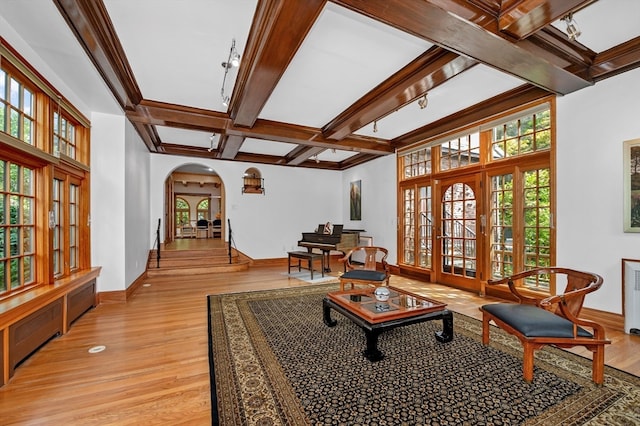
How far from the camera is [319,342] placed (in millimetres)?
2857

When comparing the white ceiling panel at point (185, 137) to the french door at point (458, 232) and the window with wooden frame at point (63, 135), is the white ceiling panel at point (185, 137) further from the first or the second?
the french door at point (458, 232)

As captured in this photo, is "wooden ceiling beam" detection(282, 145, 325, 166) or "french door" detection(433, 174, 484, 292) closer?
"french door" detection(433, 174, 484, 292)

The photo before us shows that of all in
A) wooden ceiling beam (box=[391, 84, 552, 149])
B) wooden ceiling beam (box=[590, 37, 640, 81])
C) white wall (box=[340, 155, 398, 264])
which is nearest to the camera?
wooden ceiling beam (box=[590, 37, 640, 81])

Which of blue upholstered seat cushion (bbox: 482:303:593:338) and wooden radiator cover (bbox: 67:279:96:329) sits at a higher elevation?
blue upholstered seat cushion (bbox: 482:303:593:338)

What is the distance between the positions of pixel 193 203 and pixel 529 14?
47.5 feet

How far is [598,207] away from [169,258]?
7.95 metres

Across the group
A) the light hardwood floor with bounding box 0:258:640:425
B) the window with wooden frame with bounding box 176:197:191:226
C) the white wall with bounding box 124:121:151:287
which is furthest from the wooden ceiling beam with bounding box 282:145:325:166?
the window with wooden frame with bounding box 176:197:191:226

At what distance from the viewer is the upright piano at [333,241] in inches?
271

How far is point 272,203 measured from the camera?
8.33 metres

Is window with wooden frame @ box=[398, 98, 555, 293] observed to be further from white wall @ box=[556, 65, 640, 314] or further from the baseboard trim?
the baseboard trim

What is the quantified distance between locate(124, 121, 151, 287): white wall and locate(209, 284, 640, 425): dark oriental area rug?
8.25ft

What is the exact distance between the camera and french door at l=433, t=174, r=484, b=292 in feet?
16.2

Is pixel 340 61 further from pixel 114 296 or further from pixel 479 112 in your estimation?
pixel 114 296

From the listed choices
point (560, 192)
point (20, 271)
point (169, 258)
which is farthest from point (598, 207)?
point (169, 258)
